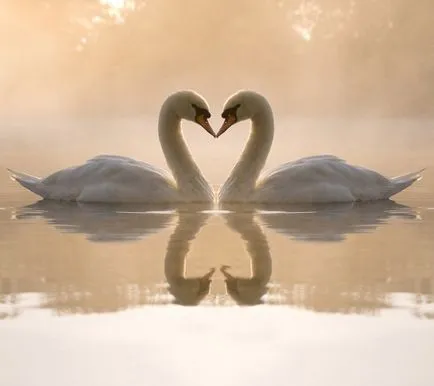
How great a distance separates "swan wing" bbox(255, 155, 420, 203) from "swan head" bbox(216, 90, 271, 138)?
42.0 inches

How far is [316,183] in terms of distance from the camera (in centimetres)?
1561

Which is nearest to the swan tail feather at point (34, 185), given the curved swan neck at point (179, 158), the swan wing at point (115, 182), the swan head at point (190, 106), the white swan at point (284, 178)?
A: the swan wing at point (115, 182)

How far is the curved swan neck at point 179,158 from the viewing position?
52.1 ft

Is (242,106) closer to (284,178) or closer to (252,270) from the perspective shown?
(284,178)

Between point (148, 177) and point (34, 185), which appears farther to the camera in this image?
point (34, 185)

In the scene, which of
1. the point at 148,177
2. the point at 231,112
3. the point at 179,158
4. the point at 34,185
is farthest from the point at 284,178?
the point at 34,185

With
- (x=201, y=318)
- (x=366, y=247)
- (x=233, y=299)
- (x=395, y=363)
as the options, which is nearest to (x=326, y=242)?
(x=366, y=247)

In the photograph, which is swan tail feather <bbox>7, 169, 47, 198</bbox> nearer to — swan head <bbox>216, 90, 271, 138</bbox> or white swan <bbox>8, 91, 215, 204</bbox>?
white swan <bbox>8, 91, 215, 204</bbox>

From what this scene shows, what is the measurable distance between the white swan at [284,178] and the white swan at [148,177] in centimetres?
47

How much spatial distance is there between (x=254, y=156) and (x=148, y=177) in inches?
67.5

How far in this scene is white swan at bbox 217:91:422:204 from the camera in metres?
15.5

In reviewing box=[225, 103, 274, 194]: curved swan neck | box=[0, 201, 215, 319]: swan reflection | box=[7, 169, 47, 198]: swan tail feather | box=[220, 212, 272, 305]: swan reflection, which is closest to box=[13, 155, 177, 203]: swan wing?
box=[7, 169, 47, 198]: swan tail feather

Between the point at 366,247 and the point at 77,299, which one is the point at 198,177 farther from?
the point at 77,299

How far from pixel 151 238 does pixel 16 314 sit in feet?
13.9
